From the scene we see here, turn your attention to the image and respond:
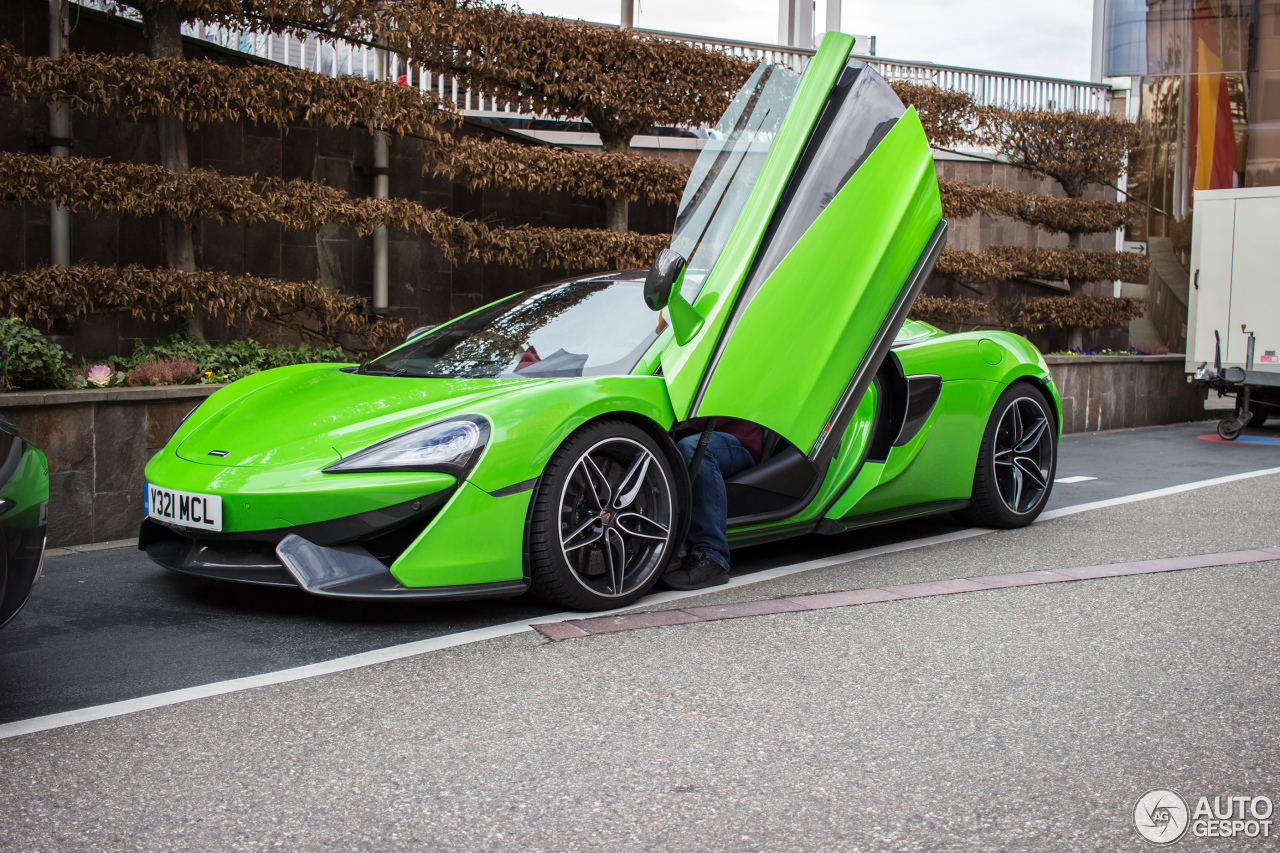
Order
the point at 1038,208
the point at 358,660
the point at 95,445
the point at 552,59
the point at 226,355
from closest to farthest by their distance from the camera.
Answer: the point at 358,660 < the point at 95,445 < the point at 226,355 < the point at 552,59 < the point at 1038,208

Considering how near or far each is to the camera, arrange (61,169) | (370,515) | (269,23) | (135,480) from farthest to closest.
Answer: (269,23)
(61,169)
(135,480)
(370,515)

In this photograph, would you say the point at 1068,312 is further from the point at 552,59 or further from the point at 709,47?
the point at 552,59

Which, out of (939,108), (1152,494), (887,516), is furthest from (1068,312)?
(887,516)

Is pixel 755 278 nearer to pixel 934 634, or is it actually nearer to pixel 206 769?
pixel 934 634

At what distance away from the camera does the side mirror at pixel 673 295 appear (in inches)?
158

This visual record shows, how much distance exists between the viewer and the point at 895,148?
4535mm

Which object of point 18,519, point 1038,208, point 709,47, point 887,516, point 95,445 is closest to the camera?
point 18,519

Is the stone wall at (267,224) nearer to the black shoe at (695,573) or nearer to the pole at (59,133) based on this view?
the pole at (59,133)

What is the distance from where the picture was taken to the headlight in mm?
3656

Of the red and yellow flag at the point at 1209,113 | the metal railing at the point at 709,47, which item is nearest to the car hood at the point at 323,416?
the metal railing at the point at 709,47

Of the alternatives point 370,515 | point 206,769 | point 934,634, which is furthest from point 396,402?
point 934,634

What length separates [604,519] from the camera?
4020mm

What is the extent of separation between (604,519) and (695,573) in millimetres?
602

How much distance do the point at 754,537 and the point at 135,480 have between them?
3174mm
